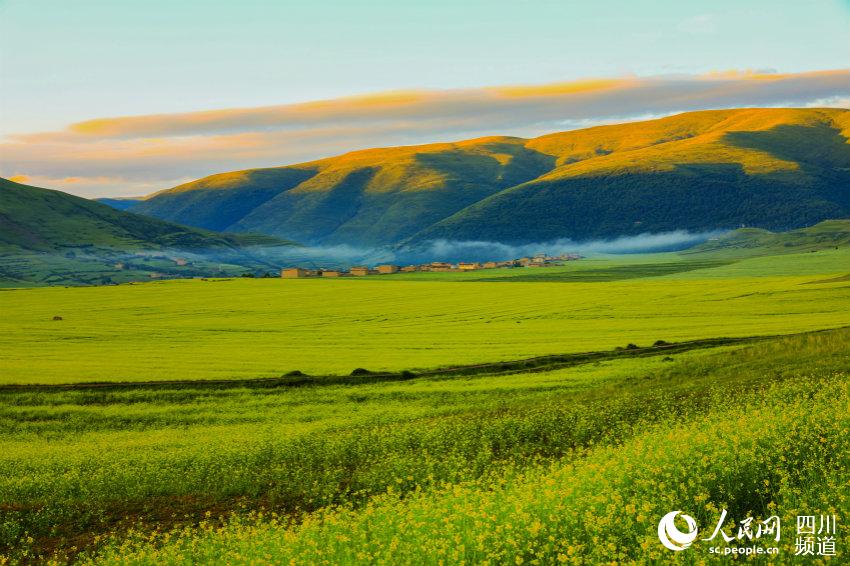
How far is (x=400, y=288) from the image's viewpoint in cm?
12862

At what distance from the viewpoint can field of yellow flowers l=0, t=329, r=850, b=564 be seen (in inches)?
615

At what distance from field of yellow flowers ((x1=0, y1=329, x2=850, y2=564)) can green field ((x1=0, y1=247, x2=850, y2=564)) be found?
98mm

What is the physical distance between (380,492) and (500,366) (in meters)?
23.8

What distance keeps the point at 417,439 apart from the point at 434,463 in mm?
3401

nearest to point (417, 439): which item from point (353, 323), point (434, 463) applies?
point (434, 463)

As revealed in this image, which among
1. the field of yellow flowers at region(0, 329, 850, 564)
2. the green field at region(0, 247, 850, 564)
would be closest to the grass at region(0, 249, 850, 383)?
the green field at region(0, 247, 850, 564)

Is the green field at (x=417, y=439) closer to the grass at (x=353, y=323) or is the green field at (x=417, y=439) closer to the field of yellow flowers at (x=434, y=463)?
the field of yellow flowers at (x=434, y=463)

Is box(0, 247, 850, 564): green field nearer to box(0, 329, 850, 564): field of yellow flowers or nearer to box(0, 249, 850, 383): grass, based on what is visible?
box(0, 329, 850, 564): field of yellow flowers

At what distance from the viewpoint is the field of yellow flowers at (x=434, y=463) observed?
51.2 ft

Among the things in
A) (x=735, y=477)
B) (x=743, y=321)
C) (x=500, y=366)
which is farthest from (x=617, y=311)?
(x=735, y=477)

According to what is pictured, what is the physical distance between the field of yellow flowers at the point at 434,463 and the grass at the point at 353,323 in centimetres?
871

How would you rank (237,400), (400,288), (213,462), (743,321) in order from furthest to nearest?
1. (400,288)
2. (743,321)
3. (237,400)
4. (213,462)

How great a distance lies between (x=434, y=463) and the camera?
2439 cm

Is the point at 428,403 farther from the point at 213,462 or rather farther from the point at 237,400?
the point at 213,462
